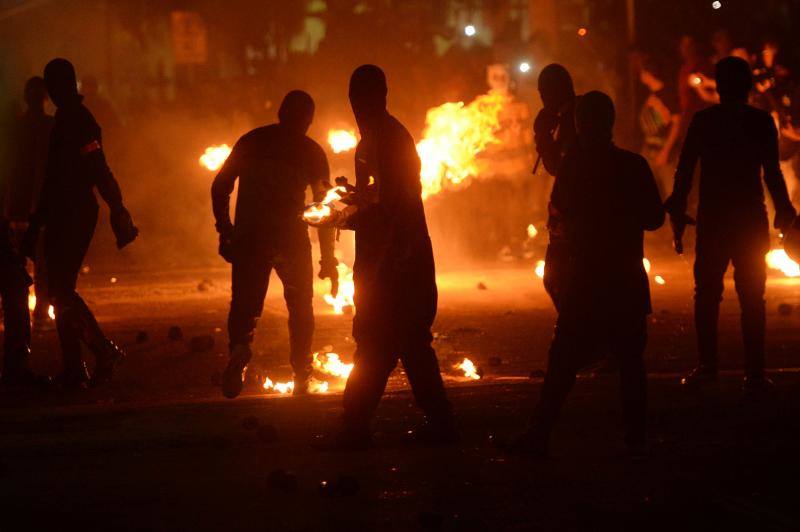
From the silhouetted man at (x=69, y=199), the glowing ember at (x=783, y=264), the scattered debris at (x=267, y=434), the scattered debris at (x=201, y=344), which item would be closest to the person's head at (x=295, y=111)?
the silhouetted man at (x=69, y=199)

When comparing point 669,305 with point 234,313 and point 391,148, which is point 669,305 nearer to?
point 234,313

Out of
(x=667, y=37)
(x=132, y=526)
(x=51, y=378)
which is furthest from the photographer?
(x=667, y=37)

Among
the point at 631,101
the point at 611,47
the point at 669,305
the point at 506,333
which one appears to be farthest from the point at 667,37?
the point at 506,333


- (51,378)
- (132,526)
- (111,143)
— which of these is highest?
(111,143)

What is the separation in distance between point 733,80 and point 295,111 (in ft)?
9.38

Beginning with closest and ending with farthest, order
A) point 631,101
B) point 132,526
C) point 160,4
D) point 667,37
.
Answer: point 132,526 < point 631,101 < point 667,37 < point 160,4

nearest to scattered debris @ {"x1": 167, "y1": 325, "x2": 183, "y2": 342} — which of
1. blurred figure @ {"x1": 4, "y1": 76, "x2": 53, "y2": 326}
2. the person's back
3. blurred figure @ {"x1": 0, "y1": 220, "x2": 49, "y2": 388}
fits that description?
blurred figure @ {"x1": 4, "y1": 76, "x2": 53, "y2": 326}

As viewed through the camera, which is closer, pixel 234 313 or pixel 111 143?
pixel 234 313

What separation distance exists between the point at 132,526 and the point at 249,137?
3.70 m

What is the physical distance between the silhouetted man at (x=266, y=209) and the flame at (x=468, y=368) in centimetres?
148

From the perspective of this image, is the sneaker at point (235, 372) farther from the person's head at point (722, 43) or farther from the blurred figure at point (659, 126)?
the blurred figure at point (659, 126)

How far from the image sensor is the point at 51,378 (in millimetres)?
9273

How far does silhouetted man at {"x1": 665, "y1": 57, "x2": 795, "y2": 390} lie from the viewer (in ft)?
26.0

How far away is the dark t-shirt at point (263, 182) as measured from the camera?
836 cm
